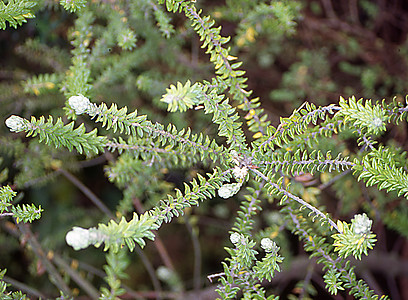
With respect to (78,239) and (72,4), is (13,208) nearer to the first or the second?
(78,239)

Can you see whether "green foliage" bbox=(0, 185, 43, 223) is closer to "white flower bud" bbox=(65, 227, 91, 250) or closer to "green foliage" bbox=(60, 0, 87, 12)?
"white flower bud" bbox=(65, 227, 91, 250)

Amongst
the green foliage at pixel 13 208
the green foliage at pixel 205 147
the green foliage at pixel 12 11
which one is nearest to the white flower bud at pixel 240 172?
the green foliage at pixel 205 147

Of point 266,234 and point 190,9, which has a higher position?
point 190,9

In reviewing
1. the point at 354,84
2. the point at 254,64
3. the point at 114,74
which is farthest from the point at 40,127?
the point at 354,84

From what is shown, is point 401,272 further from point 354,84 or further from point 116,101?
point 116,101

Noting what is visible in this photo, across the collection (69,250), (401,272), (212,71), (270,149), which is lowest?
(401,272)

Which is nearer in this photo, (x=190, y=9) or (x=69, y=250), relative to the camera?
(x=190, y=9)

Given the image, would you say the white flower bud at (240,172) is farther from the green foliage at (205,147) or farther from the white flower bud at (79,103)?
the white flower bud at (79,103)

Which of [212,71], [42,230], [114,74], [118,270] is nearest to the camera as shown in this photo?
[118,270]

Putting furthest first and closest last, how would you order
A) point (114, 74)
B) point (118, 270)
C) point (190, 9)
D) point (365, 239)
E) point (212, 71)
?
point (212, 71) < point (114, 74) < point (118, 270) < point (190, 9) < point (365, 239)
